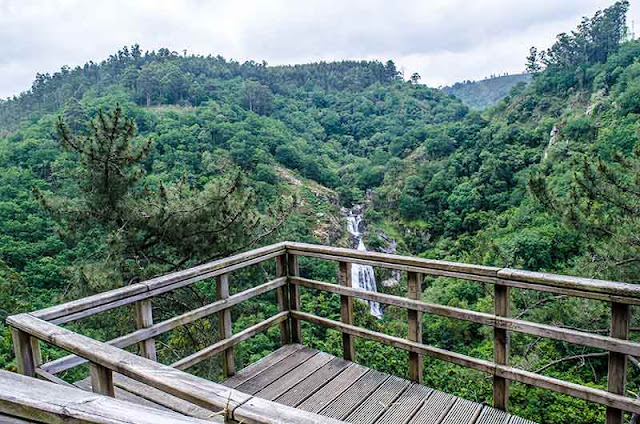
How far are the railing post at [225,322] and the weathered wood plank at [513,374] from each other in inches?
25.4

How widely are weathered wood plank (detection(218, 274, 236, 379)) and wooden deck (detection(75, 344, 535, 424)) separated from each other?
3.1 inches

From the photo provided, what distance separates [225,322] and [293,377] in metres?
0.59

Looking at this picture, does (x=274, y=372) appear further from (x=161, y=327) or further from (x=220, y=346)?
→ (x=161, y=327)

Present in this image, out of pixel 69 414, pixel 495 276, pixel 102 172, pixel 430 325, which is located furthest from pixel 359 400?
pixel 430 325

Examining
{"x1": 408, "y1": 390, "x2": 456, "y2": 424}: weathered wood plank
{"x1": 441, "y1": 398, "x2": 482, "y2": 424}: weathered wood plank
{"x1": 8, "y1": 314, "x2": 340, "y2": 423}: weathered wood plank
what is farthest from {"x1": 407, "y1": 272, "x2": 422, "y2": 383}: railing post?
{"x1": 8, "y1": 314, "x2": 340, "y2": 423}: weathered wood plank

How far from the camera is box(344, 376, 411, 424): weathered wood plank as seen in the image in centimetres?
241

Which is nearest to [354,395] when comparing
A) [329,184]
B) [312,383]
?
[312,383]

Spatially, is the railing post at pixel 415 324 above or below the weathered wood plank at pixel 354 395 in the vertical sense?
above

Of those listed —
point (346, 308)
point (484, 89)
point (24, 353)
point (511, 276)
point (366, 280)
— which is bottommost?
point (366, 280)

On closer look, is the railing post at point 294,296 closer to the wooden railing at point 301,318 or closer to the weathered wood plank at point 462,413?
the wooden railing at point 301,318

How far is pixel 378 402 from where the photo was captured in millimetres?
2557

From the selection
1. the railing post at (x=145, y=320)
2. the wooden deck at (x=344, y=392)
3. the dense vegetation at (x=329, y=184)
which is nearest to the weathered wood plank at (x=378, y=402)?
the wooden deck at (x=344, y=392)

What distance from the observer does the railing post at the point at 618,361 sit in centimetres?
195

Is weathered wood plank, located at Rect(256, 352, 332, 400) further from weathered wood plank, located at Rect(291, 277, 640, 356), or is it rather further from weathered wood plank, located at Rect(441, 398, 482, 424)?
weathered wood plank, located at Rect(441, 398, 482, 424)
